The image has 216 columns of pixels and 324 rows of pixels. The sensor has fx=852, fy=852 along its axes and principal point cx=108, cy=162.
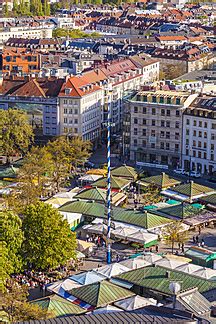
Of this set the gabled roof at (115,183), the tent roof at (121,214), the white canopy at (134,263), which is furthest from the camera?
the gabled roof at (115,183)

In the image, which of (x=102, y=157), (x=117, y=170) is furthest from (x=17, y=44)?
(x=117, y=170)

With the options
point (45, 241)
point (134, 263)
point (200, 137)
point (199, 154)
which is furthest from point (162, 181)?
point (45, 241)

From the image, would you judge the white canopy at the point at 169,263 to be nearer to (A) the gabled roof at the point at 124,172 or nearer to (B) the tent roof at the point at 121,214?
(B) the tent roof at the point at 121,214

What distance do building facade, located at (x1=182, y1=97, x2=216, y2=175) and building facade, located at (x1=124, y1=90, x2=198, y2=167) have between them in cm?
63

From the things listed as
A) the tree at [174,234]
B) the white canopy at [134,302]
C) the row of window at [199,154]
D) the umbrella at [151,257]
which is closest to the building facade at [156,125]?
the row of window at [199,154]

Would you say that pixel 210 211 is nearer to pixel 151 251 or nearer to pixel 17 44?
pixel 151 251

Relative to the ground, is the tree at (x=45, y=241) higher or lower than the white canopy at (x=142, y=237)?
higher

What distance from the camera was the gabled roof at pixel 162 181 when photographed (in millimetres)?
63344

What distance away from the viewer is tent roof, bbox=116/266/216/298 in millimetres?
40594

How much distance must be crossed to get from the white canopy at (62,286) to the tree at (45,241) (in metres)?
Answer: 2.44

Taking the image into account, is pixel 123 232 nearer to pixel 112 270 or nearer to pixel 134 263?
pixel 134 263

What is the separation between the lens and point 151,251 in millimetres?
49875

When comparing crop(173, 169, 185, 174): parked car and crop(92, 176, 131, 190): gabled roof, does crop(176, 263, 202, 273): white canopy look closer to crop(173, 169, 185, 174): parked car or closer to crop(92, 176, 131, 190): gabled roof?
crop(92, 176, 131, 190): gabled roof

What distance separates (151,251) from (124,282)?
8.06m
